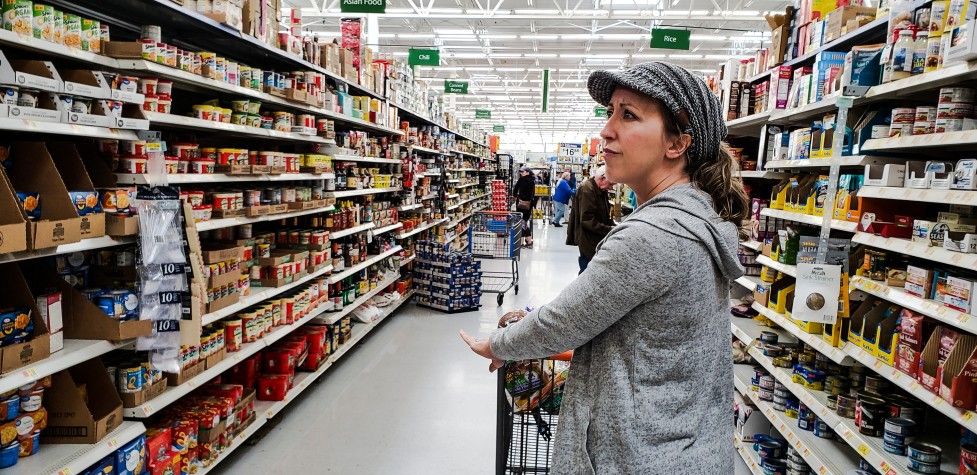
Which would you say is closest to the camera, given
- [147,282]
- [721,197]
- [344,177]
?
[721,197]

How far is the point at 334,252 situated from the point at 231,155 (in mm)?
1969

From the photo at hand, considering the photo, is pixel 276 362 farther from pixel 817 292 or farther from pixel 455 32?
pixel 455 32

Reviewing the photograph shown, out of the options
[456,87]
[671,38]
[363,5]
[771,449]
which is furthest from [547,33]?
[771,449]

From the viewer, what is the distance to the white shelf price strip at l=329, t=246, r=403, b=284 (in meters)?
5.19

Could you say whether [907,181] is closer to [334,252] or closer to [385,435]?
[385,435]

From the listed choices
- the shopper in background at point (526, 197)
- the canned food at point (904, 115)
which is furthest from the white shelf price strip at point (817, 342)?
the shopper in background at point (526, 197)

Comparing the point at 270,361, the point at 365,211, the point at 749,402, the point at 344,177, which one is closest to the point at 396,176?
the point at 365,211

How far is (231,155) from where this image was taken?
11.3 feet

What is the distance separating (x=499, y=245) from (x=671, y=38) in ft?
14.2

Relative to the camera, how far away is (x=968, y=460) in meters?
2.02

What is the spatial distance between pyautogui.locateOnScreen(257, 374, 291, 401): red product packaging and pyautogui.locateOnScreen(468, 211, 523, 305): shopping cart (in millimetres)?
4015

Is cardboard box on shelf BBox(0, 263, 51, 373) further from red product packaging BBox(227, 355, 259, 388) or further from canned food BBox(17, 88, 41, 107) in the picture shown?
red product packaging BBox(227, 355, 259, 388)

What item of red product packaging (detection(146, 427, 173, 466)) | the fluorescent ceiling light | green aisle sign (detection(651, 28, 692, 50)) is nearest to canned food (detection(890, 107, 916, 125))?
red product packaging (detection(146, 427, 173, 466))

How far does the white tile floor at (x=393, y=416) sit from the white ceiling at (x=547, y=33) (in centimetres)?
478
